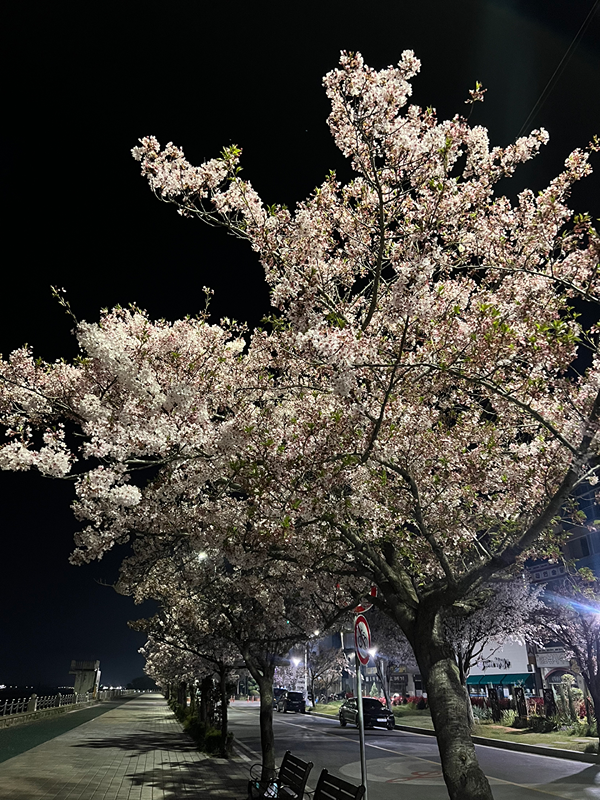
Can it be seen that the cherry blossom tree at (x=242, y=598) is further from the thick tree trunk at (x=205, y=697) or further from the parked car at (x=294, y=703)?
the parked car at (x=294, y=703)

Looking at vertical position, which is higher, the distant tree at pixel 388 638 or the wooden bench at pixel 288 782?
the distant tree at pixel 388 638

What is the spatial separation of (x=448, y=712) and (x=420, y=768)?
1062 centimetres

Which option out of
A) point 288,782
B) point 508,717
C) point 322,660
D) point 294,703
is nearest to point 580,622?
point 508,717

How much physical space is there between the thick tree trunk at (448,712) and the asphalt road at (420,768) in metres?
6.11

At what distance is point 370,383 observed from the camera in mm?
7770

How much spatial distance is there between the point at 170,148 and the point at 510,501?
6888 mm

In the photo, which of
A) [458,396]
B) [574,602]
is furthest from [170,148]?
[574,602]

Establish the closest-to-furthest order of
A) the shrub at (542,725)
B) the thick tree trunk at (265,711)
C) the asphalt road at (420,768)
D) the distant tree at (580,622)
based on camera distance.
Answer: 1. the asphalt road at (420,768)
2. the thick tree trunk at (265,711)
3. the distant tree at (580,622)
4. the shrub at (542,725)

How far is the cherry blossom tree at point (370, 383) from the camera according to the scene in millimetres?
5918

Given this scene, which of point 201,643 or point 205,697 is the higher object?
point 201,643

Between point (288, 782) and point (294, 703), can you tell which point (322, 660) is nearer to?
point (294, 703)

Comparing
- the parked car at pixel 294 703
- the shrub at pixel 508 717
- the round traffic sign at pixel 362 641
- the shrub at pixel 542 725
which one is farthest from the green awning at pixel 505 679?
the round traffic sign at pixel 362 641

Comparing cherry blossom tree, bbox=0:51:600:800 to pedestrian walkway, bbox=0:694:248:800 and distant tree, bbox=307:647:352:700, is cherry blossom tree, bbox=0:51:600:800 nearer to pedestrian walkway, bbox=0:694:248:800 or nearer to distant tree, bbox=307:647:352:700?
pedestrian walkway, bbox=0:694:248:800

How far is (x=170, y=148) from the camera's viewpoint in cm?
655
